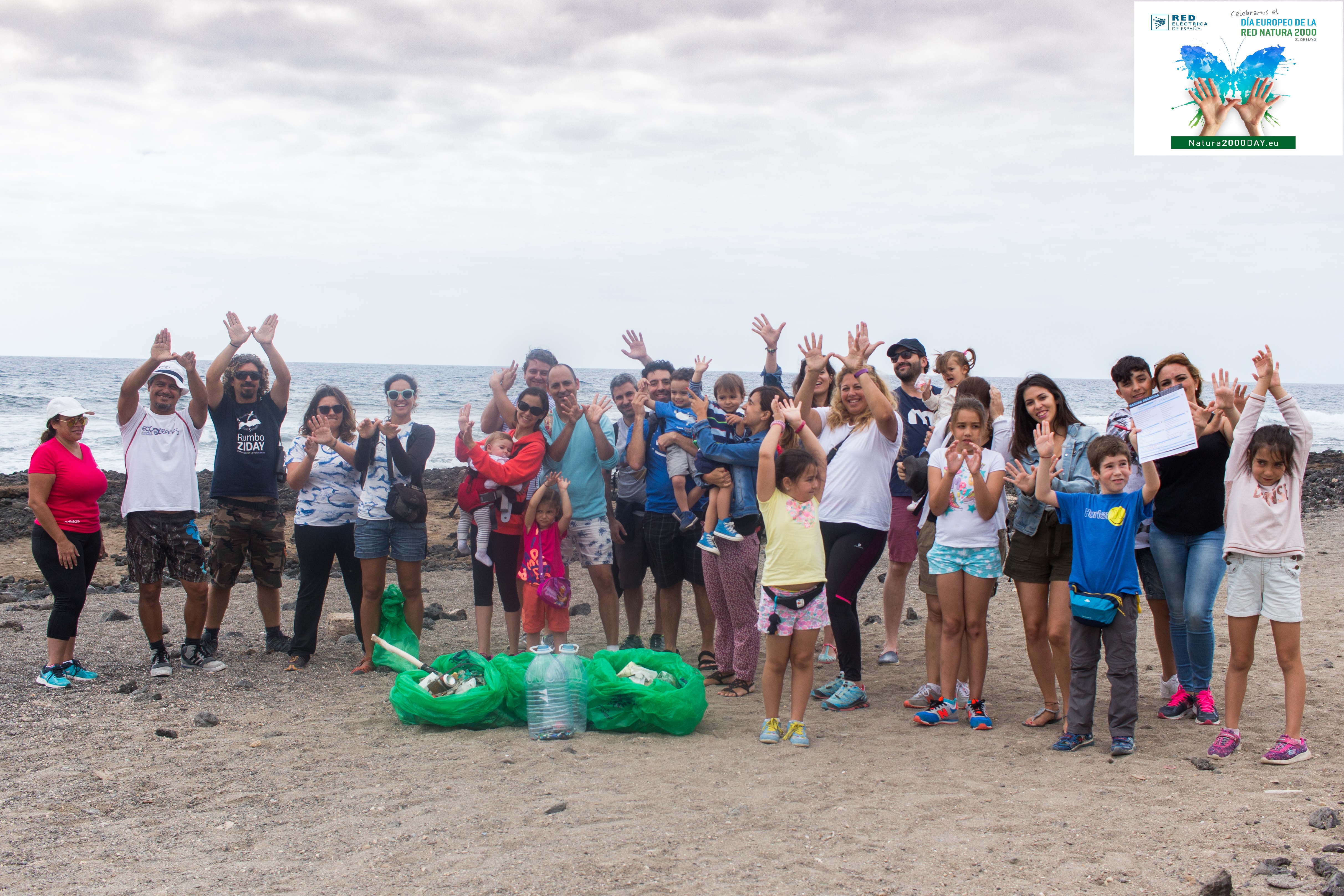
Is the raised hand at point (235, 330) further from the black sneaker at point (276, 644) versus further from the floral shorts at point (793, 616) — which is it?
the floral shorts at point (793, 616)

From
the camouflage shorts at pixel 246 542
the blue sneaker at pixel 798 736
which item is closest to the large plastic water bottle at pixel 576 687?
the blue sneaker at pixel 798 736

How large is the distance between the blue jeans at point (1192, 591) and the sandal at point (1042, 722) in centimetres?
79

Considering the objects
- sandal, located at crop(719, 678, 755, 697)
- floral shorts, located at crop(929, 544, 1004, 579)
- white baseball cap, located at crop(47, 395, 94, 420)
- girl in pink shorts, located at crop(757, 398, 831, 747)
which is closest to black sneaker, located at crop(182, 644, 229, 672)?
white baseball cap, located at crop(47, 395, 94, 420)

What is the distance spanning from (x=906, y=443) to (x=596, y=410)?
225cm

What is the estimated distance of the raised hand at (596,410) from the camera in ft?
22.1

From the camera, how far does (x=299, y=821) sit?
4.25 m

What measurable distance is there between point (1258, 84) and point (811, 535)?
6.81 m

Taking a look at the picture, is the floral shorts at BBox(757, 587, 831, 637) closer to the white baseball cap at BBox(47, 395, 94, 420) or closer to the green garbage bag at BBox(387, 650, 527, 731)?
the green garbage bag at BBox(387, 650, 527, 731)

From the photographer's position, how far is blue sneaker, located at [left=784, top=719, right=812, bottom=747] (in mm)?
5250

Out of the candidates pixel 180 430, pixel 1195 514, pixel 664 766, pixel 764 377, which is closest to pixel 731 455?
pixel 764 377

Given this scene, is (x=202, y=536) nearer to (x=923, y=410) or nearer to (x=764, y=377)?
(x=764, y=377)

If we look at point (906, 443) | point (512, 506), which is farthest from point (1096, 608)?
point (512, 506)

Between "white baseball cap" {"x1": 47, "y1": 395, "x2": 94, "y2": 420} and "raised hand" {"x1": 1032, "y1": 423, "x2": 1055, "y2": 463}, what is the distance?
6129 millimetres

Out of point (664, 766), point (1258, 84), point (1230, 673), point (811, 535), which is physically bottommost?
point (664, 766)
